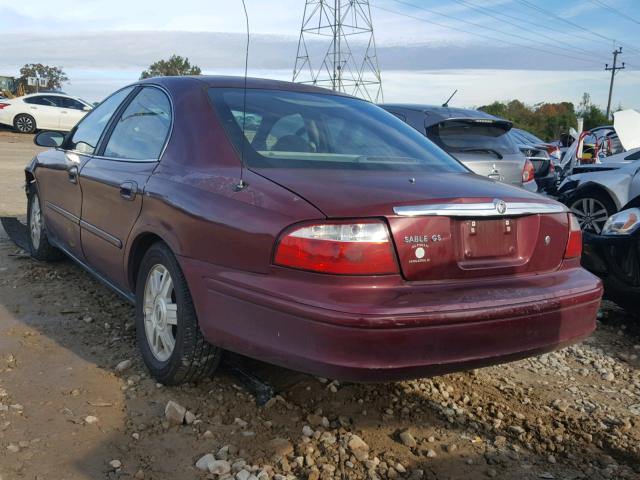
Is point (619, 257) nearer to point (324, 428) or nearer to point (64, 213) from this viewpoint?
point (324, 428)

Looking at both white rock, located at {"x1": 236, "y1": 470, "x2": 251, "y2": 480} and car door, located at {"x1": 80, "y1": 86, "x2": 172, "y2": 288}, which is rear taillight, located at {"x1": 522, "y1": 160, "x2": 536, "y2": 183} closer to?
car door, located at {"x1": 80, "y1": 86, "x2": 172, "y2": 288}

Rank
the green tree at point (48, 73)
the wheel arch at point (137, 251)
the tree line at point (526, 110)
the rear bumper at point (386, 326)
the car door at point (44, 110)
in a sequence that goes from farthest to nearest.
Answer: the green tree at point (48, 73), the tree line at point (526, 110), the car door at point (44, 110), the wheel arch at point (137, 251), the rear bumper at point (386, 326)

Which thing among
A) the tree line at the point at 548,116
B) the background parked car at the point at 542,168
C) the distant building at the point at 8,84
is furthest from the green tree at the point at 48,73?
the background parked car at the point at 542,168

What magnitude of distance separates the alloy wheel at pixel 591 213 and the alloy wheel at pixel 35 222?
624 centimetres

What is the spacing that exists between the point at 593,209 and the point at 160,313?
6619 millimetres

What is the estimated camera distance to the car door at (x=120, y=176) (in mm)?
3359

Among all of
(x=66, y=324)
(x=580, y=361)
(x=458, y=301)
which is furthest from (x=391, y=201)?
(x=66, y=324)

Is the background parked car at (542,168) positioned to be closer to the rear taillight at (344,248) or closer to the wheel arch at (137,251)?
the wheel arch at (137,251)

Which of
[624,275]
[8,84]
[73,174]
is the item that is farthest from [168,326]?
[8,84]

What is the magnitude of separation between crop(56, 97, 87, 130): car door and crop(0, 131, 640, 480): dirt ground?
18582 millimetres

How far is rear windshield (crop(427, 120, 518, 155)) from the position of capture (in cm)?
668

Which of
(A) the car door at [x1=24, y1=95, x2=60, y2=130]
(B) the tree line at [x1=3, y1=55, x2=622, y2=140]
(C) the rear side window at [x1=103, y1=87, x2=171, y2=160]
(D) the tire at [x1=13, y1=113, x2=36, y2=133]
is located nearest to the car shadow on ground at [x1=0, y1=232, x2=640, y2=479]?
(C) the rear side window at [x1=103, y1=87, x2=171, y2=160]

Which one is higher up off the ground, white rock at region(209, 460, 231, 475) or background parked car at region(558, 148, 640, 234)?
background parked car at region(558, 148, 640, 234)

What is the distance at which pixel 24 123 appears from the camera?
70.4ft
